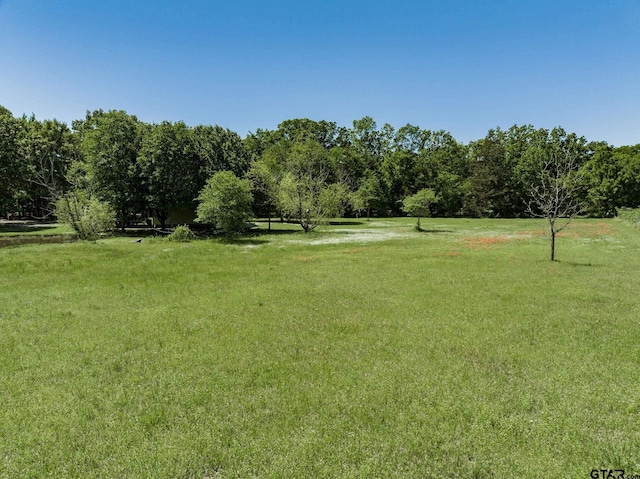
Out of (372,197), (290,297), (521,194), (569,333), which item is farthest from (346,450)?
(521,194)

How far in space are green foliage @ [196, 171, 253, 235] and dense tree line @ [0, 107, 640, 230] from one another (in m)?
8.30

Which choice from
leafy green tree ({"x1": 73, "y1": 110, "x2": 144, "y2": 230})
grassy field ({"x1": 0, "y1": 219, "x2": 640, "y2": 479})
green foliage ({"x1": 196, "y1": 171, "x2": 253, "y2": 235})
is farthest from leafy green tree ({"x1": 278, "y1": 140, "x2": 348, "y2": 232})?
grassy field ({"x1": 0, "y1": 219, "x2": 640, "y2": 479})

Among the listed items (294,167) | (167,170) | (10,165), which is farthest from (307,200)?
(10,165)

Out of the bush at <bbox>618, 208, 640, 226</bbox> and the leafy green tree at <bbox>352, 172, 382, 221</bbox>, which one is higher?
the leafy green tree at <bbox>352, 172, 382, 221</bbox>

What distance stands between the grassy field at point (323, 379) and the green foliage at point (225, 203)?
20995mm

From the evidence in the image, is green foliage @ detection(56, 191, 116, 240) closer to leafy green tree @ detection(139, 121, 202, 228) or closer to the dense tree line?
the dense tree line

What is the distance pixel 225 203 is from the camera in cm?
3603

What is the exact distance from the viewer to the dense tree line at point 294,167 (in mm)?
44250

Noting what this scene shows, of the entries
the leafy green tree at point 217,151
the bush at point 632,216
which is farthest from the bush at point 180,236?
the bush at point 632,216

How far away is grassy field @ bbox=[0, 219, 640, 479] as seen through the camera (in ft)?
16.5

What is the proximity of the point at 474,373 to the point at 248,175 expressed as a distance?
4457cm

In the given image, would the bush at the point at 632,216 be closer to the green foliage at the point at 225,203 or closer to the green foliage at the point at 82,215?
the green foliage at the point at 225,203

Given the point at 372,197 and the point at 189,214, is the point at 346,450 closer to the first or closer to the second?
the point at 189,214

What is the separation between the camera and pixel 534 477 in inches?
182
